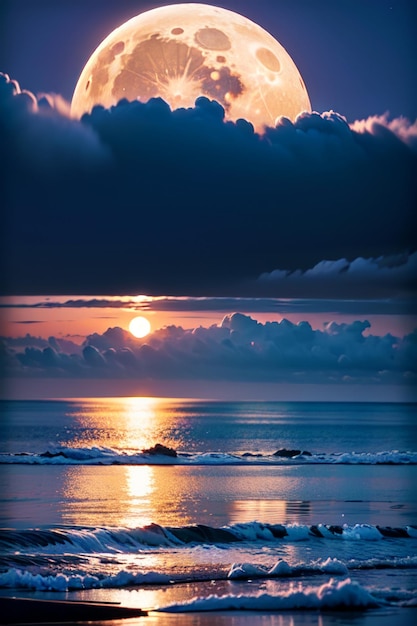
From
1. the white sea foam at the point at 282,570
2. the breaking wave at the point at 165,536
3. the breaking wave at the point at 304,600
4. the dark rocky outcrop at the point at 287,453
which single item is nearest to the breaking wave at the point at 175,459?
the dark rocky outcrop at the point at 287,453

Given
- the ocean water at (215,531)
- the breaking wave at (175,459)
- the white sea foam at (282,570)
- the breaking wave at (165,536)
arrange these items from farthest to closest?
the breaking wave at (175,459)
the breaking wave at (165,536)
the white sea foam at (282,570)
the ocean water at (215,531)

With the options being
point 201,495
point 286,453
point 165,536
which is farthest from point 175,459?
point 165,536

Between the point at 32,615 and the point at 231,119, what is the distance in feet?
19.9

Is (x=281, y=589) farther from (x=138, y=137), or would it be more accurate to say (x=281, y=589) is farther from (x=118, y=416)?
(x=118, y=416)

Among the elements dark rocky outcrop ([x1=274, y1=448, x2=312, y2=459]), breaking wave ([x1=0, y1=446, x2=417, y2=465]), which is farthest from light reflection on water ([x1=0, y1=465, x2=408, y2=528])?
dark rocky outcrop ([x1=274, y1=448, x2=312, y2=459])

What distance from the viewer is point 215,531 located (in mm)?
9742

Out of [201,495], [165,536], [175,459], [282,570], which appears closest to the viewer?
[282,570]

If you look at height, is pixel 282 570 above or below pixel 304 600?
above

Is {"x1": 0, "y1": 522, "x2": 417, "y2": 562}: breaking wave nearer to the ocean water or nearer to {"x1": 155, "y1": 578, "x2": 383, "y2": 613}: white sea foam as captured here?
the ocean water

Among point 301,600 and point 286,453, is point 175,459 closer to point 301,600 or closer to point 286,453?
point 286,453

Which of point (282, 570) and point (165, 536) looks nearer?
point (282, 570)

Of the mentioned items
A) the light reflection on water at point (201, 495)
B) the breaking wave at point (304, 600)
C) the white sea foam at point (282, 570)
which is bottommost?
the breaking wave at point (304, 600)

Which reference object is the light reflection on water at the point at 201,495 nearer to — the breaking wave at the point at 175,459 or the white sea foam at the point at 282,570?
the breaking wave at the point at 175,459

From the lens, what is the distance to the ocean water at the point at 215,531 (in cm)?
712
